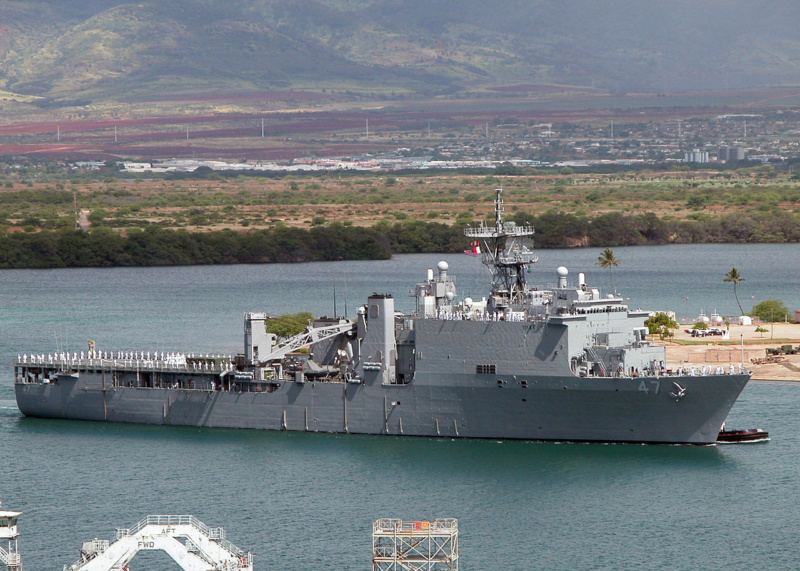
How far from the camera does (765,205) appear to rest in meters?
183

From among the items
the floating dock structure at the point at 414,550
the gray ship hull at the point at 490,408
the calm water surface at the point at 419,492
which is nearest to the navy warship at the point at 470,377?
the gray ship hull at the point at 490,408

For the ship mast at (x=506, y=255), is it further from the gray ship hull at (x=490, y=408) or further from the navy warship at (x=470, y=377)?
the gray ship hull at (x=490, y=408)

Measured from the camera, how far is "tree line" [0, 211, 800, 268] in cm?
Result: 14612

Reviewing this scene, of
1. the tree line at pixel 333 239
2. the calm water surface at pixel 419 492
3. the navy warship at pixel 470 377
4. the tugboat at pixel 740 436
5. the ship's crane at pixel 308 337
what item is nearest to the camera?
the calm water surface at pixel 419 492

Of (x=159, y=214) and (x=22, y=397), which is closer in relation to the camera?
(x=22, y=397)

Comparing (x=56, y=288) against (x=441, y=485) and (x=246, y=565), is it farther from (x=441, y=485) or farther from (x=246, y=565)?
(x=246, y=565)

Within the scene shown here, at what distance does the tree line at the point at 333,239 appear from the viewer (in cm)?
14612

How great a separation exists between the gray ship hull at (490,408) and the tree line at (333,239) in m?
91.3

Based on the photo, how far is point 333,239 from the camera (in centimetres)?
15188

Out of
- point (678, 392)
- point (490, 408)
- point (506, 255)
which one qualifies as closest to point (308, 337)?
point (506, 255)

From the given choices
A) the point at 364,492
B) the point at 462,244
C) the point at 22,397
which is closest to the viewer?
the point at 364,492

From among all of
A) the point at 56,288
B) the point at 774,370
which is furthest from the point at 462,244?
the point at 774,370

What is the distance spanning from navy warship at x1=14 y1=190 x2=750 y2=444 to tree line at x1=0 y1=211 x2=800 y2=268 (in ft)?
294

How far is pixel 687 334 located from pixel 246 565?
53300 mm
